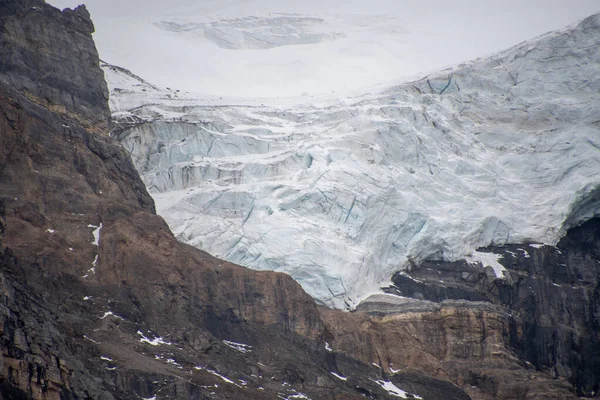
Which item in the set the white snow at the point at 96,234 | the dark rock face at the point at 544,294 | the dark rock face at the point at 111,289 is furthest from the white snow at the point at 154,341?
the dark rock face at the point at 544,294

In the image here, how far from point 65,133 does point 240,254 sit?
1768 centimetres

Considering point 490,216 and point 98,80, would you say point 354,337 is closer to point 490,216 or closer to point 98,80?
point 490,216

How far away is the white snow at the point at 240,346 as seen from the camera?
6174 centimetres

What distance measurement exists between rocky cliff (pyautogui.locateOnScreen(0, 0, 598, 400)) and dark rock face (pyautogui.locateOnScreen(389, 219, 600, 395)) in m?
0.19

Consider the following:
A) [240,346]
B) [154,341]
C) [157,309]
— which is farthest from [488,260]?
[154,341]

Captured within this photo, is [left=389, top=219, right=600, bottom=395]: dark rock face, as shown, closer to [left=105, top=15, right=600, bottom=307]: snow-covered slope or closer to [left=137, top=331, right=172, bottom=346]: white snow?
[left=105, top=15, right=600, bottom=307]: snow-covered slope

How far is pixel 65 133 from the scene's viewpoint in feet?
231

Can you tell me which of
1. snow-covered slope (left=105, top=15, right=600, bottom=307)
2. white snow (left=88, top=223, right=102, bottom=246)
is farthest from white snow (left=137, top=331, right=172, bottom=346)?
snow-covered slope (left=105, top=15, right=600, bottom=307)

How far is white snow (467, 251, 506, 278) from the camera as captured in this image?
254ft

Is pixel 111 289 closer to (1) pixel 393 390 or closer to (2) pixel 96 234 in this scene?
(2) pixel 96 234

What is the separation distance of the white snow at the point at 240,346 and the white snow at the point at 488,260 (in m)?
25.3

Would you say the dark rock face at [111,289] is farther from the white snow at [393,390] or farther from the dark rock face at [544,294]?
the dark rock face at [544,294]

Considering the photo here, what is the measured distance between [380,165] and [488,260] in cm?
1421

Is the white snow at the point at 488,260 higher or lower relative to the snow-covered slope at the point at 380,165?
lower
